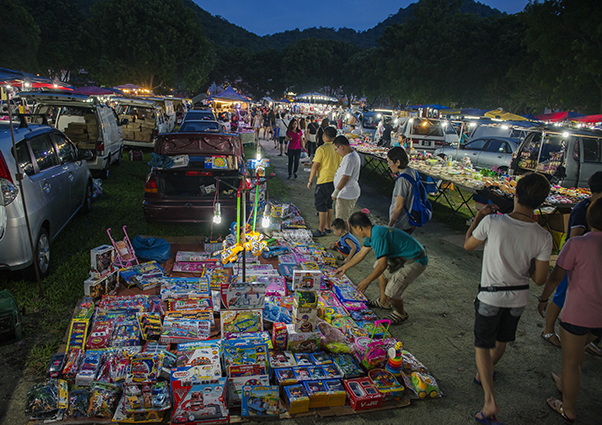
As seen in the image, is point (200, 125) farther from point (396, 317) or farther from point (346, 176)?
point (396, 317)

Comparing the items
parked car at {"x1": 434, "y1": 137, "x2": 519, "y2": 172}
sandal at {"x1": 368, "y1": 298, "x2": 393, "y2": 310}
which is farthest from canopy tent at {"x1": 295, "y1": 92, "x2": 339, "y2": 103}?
sandal at {"x1": 368, "y1": 298, "x2": 393, "y2": 310}

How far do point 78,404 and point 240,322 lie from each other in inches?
58.9

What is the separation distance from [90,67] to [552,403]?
46.8 metres

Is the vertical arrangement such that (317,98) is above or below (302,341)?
above

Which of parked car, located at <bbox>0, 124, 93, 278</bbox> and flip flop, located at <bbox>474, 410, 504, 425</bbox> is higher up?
parked car, located at <bbox>0, 124, 93, 278</bbox>

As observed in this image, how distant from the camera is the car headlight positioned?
4.06 metres

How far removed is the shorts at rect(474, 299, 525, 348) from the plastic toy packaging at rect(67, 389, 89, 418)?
126 inches

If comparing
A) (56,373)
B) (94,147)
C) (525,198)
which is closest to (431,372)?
(525,198)

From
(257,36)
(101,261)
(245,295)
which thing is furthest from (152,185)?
(257,36)

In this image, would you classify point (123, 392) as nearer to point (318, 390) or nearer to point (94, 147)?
point (318, 390)

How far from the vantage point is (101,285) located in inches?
173

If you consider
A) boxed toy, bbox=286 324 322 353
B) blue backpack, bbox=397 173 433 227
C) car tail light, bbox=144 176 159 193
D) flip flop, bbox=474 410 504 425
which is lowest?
flip flop, bbox=474 410 504 425

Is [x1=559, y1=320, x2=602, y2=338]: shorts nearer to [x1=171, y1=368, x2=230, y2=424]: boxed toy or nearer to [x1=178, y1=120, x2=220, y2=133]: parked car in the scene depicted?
[x1=171, y1=368, x2=230, y2=424]: boxed toy

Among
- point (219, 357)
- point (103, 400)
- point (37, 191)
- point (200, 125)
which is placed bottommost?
point (103, 400)
